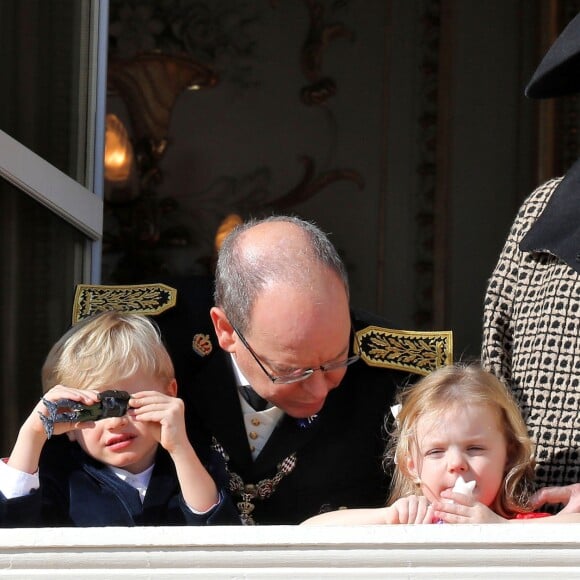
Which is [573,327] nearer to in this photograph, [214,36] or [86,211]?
[86,211]

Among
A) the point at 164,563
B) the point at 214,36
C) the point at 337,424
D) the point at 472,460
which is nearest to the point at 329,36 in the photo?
the point at 214,36

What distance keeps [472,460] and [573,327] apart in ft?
0.85

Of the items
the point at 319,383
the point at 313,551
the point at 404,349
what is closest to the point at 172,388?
the point at 319,383

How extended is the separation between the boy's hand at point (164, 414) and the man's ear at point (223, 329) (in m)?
0.24

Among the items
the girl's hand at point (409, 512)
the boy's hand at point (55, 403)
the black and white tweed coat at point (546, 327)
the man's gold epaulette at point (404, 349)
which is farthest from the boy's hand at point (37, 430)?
the black and white tweed coat at point (546, 327)

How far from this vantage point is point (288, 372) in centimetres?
238

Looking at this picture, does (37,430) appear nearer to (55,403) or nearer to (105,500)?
(55,403)

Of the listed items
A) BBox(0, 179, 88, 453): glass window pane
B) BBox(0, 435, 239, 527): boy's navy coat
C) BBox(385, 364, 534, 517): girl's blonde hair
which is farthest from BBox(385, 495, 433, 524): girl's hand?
BBox(0, 179, 88, 453): glass window pane

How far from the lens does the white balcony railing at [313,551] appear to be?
1727mm

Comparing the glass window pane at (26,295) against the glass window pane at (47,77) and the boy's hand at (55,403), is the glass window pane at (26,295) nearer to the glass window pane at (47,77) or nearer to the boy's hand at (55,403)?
the glass window pane at (47,77)

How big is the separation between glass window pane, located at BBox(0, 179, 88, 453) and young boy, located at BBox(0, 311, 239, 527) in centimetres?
47

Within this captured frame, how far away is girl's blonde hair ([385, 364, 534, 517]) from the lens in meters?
2.26

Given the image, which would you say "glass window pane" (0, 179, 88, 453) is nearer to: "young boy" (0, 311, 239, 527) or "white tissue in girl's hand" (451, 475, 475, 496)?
"young boy" (0, 311, 239, 527)

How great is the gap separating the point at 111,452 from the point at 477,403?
1.81 ft
